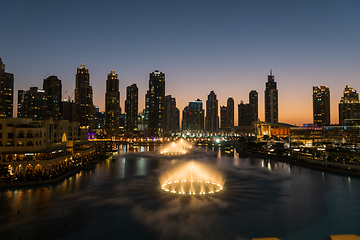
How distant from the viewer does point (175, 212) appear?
28.6 m

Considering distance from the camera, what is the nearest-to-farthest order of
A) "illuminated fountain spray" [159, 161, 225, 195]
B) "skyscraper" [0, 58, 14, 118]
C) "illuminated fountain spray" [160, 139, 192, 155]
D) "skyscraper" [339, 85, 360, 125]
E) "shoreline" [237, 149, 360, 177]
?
"illuminated fountain spray" [159, 161, 225, 195] → "shoreline" [237, 149, 360, 177] → "illuminated fountain spray" [160, 139, 192, 155] → "skyscraper" [0, 58, 14, 118] → "skyscraper" [339, 85, 360, 125]

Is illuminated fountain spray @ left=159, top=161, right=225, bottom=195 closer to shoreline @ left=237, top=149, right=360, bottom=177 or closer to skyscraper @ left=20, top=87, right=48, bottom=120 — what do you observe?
shoreline @ left=237, top=149, right=360, bottom=177

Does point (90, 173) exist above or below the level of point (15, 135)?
below

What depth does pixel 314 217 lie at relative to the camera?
27734 millimetres

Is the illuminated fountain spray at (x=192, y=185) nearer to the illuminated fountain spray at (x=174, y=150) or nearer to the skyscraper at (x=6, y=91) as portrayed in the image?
the illuminated fountain spray at (x=174, y=150)

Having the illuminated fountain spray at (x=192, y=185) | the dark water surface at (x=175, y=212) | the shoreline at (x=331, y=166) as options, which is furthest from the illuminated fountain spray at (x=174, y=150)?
the dark water surface at (x=175, y=212)

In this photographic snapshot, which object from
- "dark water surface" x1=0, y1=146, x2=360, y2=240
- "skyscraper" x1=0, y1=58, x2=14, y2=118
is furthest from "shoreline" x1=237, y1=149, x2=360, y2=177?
"skyscraper" x1=0, y1=58, x2=14, y2=118

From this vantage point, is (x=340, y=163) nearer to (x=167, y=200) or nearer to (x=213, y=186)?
(x=213, y=186)

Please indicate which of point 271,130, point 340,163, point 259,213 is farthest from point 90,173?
point 271,130

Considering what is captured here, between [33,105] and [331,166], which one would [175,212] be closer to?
[331,166]

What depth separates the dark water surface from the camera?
76.6ft

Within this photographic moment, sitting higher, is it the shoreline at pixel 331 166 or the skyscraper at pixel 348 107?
the skyscraper at pixel 348 107

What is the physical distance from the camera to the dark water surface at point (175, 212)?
23344 mm

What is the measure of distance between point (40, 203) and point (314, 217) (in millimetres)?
34100
